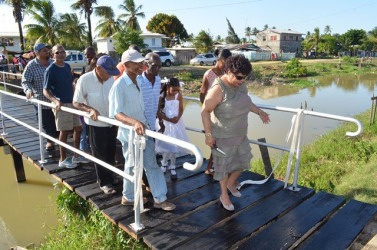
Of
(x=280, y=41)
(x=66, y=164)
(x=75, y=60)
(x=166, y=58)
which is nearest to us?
(x=66, y=164)

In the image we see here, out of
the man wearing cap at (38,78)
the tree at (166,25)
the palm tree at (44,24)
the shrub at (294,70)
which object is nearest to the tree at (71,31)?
the palm tree at (44,24)

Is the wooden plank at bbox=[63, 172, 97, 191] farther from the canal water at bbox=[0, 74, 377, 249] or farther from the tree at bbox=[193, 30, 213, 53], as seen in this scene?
the tree at bbox=[193, 30, 213, 53]

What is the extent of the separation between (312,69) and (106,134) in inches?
1378

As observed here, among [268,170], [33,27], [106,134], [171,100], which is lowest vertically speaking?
[268,170]

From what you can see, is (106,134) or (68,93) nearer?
(106,134)

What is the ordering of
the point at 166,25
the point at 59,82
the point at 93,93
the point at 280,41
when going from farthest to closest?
the point at 280,41
the point at 166,25
the point at 59,82
the point at 93,93

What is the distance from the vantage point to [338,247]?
249 cm

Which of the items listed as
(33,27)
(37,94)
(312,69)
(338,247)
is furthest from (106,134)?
(312,69)

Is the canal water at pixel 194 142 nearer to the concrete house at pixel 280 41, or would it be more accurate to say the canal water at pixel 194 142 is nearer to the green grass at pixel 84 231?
the green grass at pixel 84 231

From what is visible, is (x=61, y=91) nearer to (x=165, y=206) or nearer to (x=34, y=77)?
(x=34, y=77)

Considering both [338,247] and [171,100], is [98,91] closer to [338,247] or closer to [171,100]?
[171,100]

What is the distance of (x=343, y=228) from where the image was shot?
2766 mm

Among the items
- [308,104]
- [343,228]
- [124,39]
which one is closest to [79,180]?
[343,228]

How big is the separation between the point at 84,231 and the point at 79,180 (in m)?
0.63
